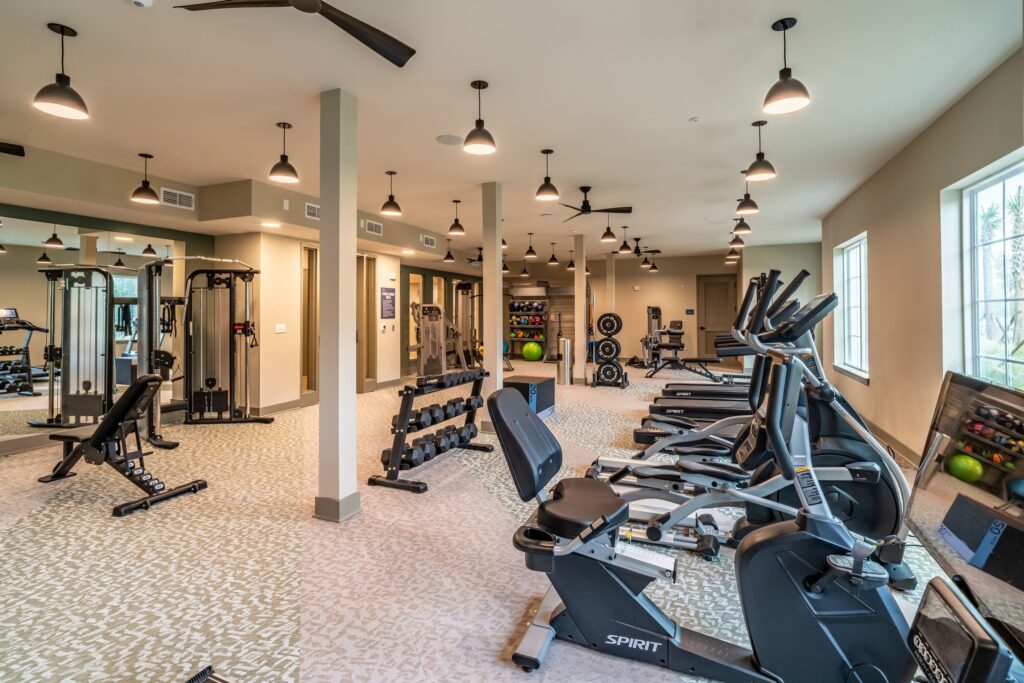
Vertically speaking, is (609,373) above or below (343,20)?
below

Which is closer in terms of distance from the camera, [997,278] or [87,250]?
[997,278]

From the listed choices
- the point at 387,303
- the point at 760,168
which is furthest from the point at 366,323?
the point at 760,168

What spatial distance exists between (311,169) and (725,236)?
895 cm

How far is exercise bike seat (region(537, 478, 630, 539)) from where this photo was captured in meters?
2.03

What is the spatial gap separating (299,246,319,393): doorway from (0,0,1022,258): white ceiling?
8.54 feet

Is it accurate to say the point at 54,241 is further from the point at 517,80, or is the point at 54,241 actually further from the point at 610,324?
the point at 610,324

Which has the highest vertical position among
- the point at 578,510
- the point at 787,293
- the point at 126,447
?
the point at 787,293

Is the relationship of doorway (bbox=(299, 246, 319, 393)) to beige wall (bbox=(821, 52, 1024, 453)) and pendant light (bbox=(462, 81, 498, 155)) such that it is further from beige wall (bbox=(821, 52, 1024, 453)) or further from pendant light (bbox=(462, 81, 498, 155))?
beige wall (bbox=(821, 52, 1024, 453))

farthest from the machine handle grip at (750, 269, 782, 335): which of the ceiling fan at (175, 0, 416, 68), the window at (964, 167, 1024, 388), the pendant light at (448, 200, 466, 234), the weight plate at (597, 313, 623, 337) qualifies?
the weight plate at (597, 313, 623, 337)

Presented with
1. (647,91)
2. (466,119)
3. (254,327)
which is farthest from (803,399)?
(254,327)

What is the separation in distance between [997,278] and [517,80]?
4.14 meters

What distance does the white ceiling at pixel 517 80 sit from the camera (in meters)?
2.89

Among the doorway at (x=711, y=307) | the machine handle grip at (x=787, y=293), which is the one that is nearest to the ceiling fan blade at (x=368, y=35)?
→ the machine handle grip at (x=787, y=293)

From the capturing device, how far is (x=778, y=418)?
76.6 inches
